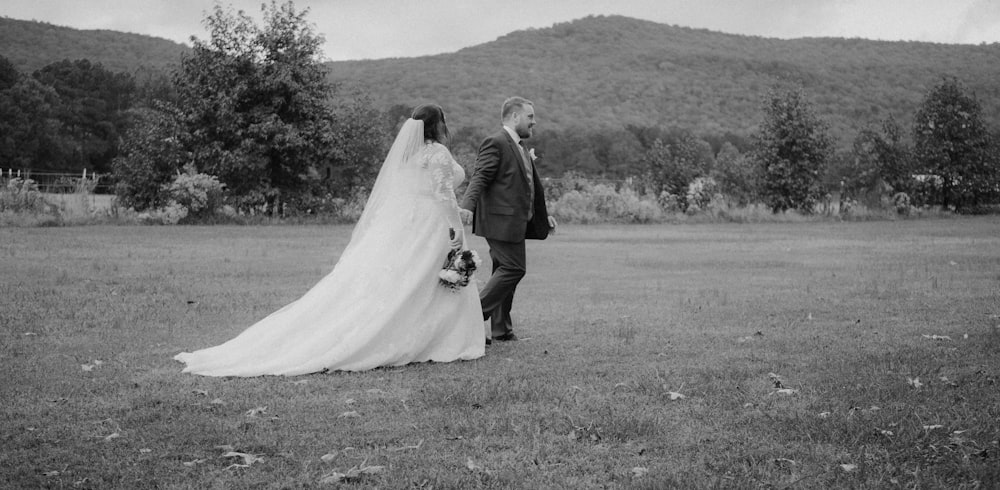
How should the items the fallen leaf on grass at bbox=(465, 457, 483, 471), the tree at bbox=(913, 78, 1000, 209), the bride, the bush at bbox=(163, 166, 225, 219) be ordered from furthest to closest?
the tree at bbox=(913, 78, 1000, 209), the bush at bbox=(163, 166, 225, 219), the bride, the fallen leaf on grass at bbox=(465, 457, 483, 471)

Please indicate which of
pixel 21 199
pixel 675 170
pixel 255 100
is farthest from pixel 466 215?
pixel 675 170

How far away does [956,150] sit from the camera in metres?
39.0

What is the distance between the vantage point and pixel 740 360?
7.27 m

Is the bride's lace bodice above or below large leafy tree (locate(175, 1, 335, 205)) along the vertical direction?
below

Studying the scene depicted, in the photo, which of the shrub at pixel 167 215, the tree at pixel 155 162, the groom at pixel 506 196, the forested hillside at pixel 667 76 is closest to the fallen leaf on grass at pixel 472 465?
the groom at pixel 506 196

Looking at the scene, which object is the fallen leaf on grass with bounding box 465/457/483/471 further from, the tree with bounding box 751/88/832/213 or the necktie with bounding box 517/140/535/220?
the tree with bounding box 751/88/832/213

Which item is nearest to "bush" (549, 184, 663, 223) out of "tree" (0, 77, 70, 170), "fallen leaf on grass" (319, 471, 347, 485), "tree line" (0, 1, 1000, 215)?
"tree line" (0, 1, 1000, 215)

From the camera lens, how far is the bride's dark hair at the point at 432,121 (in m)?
7.85

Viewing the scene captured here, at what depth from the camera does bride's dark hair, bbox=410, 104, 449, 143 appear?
7.85m

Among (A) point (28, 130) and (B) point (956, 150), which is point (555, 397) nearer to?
(B) point (956, 150)

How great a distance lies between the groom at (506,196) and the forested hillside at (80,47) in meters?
70.0

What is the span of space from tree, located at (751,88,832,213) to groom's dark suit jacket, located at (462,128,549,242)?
1225 inches

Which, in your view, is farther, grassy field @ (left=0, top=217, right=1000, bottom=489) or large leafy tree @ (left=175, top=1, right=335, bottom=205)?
large leafy tree @ (left=175, top=1, right=335, bottom=205)

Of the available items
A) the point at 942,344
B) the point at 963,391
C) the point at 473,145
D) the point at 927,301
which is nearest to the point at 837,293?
the point at 927,301
